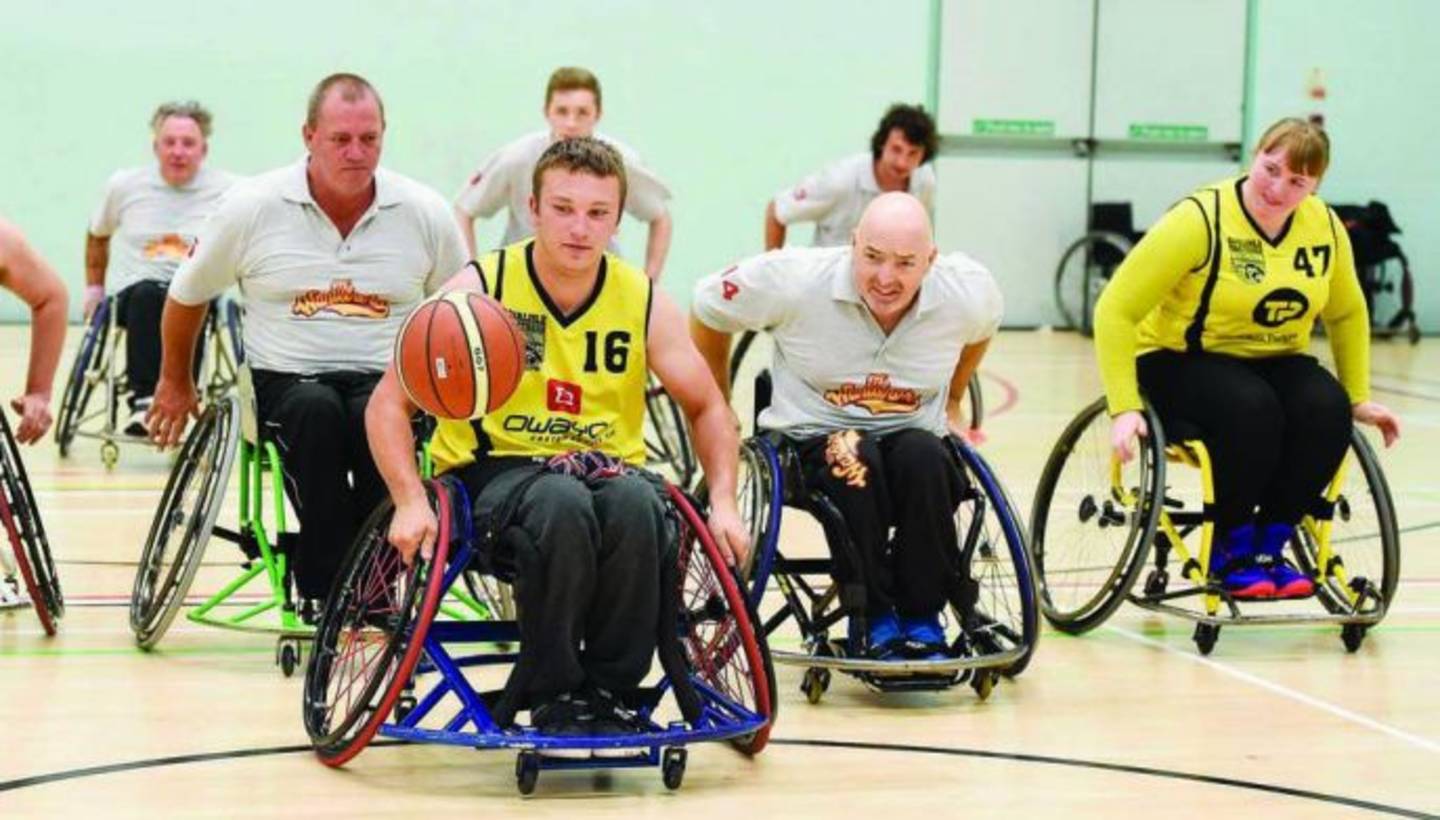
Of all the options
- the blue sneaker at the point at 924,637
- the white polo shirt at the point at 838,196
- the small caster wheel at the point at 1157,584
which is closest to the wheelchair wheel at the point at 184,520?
the blue sneaker at the point at 924,637

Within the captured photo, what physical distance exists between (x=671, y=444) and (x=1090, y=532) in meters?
1.96

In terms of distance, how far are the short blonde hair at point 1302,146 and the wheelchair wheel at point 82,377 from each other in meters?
4.24

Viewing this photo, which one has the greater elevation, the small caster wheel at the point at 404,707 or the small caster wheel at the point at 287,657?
the small caster wheel at the point at 404,707

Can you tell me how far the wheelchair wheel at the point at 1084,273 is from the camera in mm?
13945

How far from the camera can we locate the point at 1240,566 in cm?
509

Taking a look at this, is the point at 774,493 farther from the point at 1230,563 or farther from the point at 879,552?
the point at 1230,563

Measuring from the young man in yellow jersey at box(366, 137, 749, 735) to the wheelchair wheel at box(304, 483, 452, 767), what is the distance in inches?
3.8

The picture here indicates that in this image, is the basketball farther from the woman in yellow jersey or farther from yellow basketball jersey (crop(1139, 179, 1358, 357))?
yellow basketball jersey (crop(1139, 179, 1358, 357))

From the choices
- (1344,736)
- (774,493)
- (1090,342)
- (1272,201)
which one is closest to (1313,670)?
(1344,736)

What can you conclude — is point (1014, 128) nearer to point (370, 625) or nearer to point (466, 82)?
point (466, 82)

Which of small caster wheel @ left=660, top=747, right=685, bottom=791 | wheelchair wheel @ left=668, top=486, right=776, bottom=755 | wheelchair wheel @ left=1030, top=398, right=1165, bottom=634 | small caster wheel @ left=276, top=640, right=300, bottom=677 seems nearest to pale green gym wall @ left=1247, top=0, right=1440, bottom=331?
wheelchair wheel @ left=1030, top=398, right=1165, bottom=634

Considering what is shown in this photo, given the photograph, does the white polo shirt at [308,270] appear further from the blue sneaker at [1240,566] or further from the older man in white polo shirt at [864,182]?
the older man in white polo shirt at [864,182]

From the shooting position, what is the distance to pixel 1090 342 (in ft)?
44.7

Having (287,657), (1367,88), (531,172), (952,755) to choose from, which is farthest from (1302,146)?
(1367,88)
